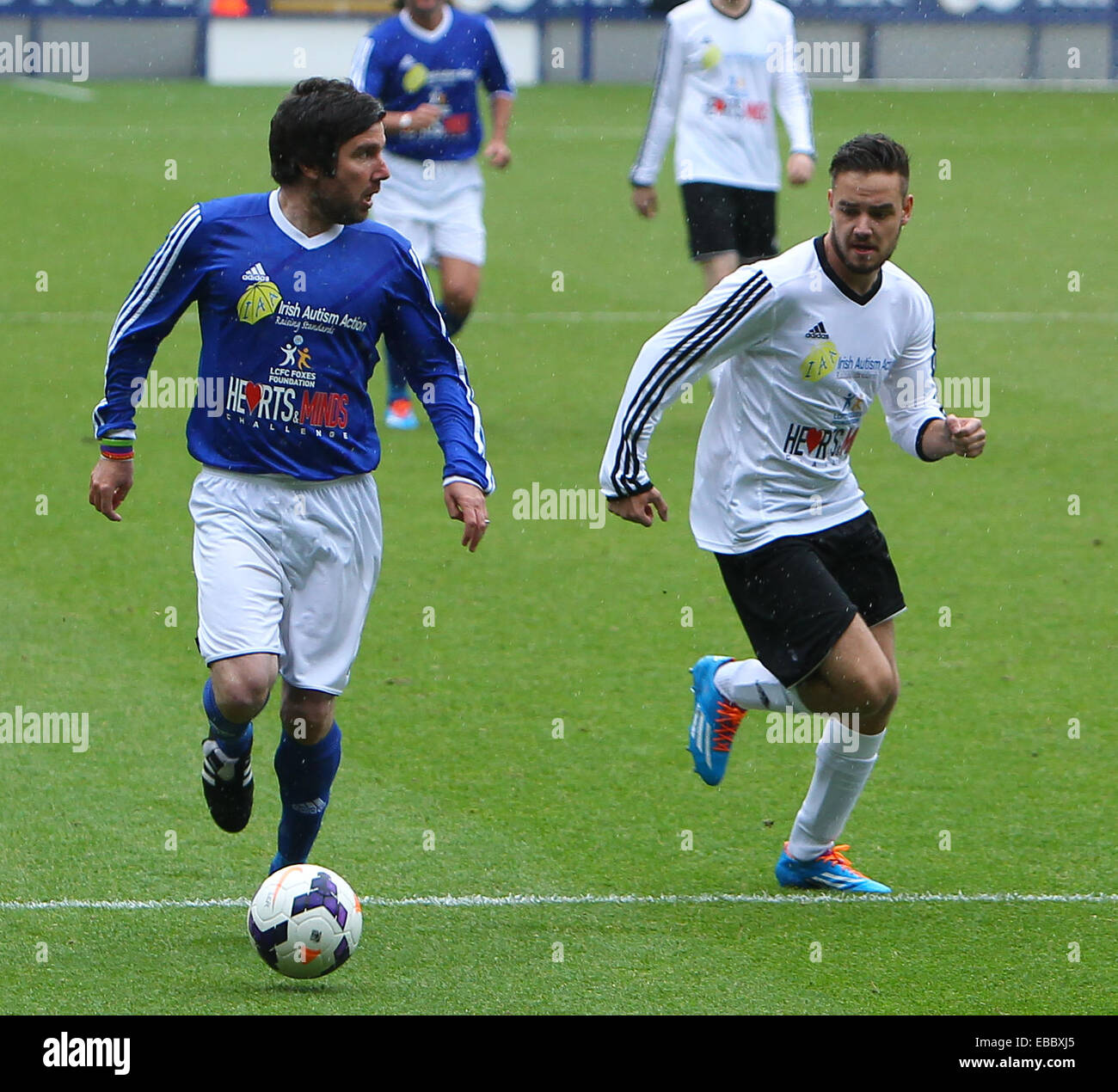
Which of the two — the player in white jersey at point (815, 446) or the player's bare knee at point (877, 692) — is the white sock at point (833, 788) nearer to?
the player in white jersey at point (815, 446)

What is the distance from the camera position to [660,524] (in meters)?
9.60

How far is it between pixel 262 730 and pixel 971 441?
274cm

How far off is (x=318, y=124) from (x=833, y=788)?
2179mm

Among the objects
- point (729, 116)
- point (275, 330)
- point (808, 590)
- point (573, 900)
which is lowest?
point (573, 900)

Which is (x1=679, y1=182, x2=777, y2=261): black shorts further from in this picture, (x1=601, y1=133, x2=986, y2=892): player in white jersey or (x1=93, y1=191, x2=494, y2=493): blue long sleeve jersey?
(x1=93, y1=191, x2=494, y2=493): blue long sleeve jersey

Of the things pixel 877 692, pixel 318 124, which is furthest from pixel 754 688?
pixel 318 124

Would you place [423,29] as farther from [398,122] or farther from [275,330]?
[275,330]

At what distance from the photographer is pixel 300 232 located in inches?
196

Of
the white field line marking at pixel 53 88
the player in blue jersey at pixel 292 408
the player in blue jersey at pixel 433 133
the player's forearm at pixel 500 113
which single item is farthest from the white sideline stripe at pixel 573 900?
the white field line marking at pixel 53 88

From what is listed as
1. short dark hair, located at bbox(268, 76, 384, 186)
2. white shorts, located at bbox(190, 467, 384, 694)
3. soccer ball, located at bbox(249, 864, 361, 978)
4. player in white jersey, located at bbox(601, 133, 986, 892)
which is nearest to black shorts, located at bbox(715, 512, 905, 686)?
player in white jersey, located at bbox(601, 133, 986, 892)

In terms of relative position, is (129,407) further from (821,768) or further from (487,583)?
(487,583)

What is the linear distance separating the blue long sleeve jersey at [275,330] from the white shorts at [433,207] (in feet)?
19.0

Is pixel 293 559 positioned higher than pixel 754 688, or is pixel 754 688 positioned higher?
pixel 293 559
